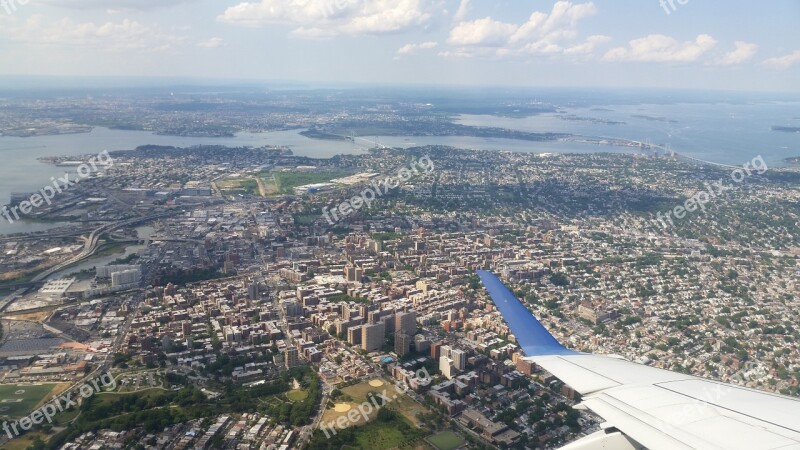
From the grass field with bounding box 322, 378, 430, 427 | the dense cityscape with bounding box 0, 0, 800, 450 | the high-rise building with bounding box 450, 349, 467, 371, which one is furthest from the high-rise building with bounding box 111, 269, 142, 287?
the high-rise building with bounding box 450, 349, 467, 371

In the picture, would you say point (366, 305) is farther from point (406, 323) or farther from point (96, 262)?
point (96, 262)

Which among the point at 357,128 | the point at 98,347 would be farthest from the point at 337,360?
the point at 357,128

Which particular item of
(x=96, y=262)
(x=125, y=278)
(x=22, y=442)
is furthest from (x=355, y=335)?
(x=96, y=262)

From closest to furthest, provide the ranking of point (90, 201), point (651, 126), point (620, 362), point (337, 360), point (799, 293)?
point (620, 362)
point (337, 360)
point (799, 293)
point (90, 201)
point (651, 126)

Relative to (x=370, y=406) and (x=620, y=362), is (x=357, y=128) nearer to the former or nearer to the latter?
(x=370, y=406)

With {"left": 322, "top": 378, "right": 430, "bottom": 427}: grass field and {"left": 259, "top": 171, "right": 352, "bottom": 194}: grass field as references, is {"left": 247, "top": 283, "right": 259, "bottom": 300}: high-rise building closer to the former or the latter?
{"left": 322, "top": 378, "right": 430, "bottom": 427}: grass field

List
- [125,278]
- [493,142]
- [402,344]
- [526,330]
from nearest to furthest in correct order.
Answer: [526,330] → [402,344] → [125,278] → [493,142]

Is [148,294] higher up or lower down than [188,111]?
lower down
